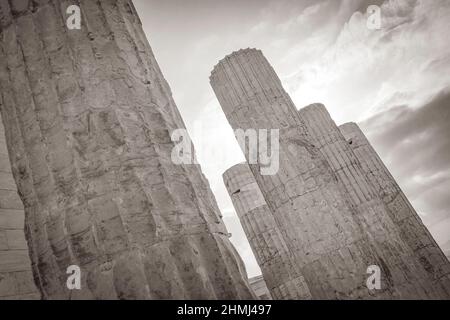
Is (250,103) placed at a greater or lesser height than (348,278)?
greater

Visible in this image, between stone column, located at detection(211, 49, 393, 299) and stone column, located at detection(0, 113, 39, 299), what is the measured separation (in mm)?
4327

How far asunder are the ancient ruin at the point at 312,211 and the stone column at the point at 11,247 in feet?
14.2

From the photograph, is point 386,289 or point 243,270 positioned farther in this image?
point 386,289

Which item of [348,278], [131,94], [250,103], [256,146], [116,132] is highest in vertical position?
[250,103]

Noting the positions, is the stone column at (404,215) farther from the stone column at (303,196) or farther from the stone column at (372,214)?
the stone column at (303,196)

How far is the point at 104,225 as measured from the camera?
1.92 metres

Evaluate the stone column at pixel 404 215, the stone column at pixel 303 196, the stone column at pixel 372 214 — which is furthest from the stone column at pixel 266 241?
the stone column at pixel 303 196

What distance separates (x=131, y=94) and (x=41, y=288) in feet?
4.86

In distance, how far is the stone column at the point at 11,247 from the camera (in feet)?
9.61

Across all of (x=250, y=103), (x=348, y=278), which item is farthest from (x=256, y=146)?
(x=348, y=278)
